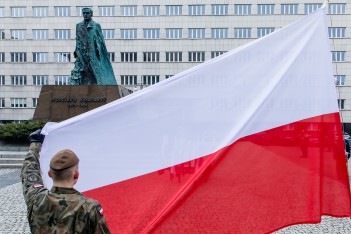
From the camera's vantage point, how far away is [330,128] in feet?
13.2

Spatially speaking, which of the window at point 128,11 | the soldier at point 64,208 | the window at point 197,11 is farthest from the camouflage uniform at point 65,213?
the window at point 128,11

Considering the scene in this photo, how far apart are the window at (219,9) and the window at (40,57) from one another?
18329 millimetres

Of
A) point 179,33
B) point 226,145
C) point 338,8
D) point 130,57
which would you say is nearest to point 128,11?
point 130,57

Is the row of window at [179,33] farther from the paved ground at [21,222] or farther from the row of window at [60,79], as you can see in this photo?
the paved ground at [21,222]

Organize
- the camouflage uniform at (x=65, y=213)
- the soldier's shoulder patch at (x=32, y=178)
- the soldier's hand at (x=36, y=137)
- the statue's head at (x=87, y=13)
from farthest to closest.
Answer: the statue's head at (x=87, y=13) → the soldier's hand at (x=36, y=137) → the soldier's shoulder patch at (x=32, y=178) → the camouflage uniform at (x=65, y=213)

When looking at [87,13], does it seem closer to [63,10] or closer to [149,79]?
[149,79]

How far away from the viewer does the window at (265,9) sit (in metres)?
57.7

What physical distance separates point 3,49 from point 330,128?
59200 mm

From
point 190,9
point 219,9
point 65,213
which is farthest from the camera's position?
point 190,9

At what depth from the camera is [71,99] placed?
16875 millimetres

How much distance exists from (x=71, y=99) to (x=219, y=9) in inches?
1700

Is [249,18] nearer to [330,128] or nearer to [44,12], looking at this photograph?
[44,12]

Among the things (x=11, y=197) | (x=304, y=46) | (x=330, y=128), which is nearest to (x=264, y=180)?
(x=330, y=128)

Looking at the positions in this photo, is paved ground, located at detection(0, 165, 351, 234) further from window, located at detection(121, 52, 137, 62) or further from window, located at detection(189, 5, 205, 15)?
window, located at detection(189, 5, 205, 15)
